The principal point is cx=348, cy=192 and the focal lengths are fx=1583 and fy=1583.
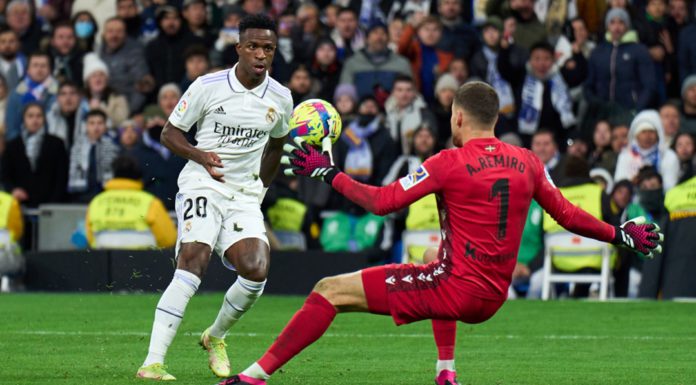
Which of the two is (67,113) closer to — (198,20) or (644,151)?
(198,20)

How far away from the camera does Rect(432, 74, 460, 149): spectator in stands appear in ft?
69.6

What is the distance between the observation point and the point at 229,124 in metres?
10.9

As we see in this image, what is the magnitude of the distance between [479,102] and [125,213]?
10.5 meters

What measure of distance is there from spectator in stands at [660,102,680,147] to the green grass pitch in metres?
3.17

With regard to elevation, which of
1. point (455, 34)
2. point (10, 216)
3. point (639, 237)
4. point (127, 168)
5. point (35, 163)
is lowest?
point (10, 216)

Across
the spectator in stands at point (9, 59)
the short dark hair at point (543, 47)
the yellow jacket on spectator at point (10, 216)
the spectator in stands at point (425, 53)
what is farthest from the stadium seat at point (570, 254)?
the spectator in stands at point (9, 59)

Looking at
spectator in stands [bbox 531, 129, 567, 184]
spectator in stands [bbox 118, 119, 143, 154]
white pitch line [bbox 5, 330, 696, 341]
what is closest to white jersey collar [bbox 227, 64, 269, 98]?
white pitch line [bbox 5, 330, 696, 341]

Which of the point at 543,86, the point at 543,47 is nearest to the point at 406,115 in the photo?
the point at 543,86

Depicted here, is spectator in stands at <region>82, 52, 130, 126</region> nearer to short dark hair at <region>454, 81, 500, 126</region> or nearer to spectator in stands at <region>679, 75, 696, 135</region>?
spectator in stands at <region>679, 75, 696, 135</region>

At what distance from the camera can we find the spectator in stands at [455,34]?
875 inches

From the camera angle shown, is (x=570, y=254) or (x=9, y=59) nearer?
(x=570, y=254)

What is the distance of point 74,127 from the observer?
2236cm

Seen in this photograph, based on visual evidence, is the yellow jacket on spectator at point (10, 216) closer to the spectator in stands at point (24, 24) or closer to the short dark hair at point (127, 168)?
the short dark hair at point (127, 168)

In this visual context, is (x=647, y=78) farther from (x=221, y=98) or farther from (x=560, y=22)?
(x=221, y=98)
